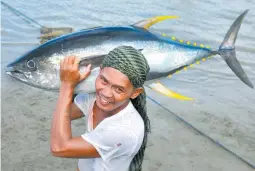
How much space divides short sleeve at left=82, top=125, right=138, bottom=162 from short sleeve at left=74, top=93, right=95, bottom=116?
0.29 m

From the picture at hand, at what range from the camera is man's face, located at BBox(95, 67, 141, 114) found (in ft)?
5.59

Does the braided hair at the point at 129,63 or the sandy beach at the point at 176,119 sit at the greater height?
the braided hair at the point at 129,63

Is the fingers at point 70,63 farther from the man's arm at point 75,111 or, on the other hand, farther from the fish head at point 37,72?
the man's arm at point 75,111

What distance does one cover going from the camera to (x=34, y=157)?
3.56m

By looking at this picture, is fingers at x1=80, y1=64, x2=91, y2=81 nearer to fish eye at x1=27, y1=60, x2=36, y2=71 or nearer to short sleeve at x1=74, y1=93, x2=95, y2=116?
short sleeve at x1=74, y1=93, x2=95, y2=116

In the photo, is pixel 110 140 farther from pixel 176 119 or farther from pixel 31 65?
pixel 176 119

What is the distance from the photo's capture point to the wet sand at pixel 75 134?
139 inches

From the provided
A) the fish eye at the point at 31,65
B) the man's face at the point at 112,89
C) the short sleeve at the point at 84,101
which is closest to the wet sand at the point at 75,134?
the short sleeve at the point at 84,101

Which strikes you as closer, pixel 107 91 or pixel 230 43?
pixel 107 91

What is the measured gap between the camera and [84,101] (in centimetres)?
206

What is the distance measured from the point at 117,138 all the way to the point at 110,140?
35 millimetres

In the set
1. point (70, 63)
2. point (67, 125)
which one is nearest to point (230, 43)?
point (70, 63)

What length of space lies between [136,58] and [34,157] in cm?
222

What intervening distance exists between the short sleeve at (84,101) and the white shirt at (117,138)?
0.15 meters
